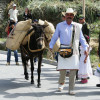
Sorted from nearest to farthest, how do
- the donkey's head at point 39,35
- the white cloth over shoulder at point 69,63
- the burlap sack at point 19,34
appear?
the white cloth over shoulder at point 69,63, the donkey's head at point 39,35, the burlap sack at point 19,34

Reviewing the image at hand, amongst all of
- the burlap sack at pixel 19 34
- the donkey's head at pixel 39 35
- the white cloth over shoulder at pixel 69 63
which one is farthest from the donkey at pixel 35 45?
the white cloth over shoulder at pixel 69 63

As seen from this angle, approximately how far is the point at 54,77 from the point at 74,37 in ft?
11.2

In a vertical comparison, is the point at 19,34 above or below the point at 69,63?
above

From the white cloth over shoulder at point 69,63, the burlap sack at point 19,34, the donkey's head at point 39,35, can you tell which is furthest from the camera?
the burlap sack at point 19,34

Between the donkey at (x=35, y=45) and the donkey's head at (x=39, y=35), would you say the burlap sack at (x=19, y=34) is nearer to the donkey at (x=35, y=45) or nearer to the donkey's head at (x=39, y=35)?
the donkey at (x=35, y=45)

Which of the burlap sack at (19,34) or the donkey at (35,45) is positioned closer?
the donkey at (35,45)

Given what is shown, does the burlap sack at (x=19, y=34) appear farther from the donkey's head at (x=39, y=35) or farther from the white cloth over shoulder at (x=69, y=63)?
the white cloth over shoulder at (x=69, y=63)

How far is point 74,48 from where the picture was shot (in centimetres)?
813

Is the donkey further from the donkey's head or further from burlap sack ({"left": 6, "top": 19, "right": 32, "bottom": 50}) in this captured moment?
burlap sack ({"left": 6, "top": 19, "right": 32, "bottom": 50})

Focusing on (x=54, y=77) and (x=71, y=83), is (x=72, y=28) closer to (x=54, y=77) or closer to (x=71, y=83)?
(x=71, y=83)

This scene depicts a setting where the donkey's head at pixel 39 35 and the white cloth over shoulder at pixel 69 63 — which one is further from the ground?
the donkey's head at pixel 39 35

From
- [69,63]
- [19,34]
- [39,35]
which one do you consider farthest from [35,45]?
[69,63]

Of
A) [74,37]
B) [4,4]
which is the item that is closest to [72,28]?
[74,37]

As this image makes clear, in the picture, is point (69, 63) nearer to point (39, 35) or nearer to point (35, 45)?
point (39, 35)
